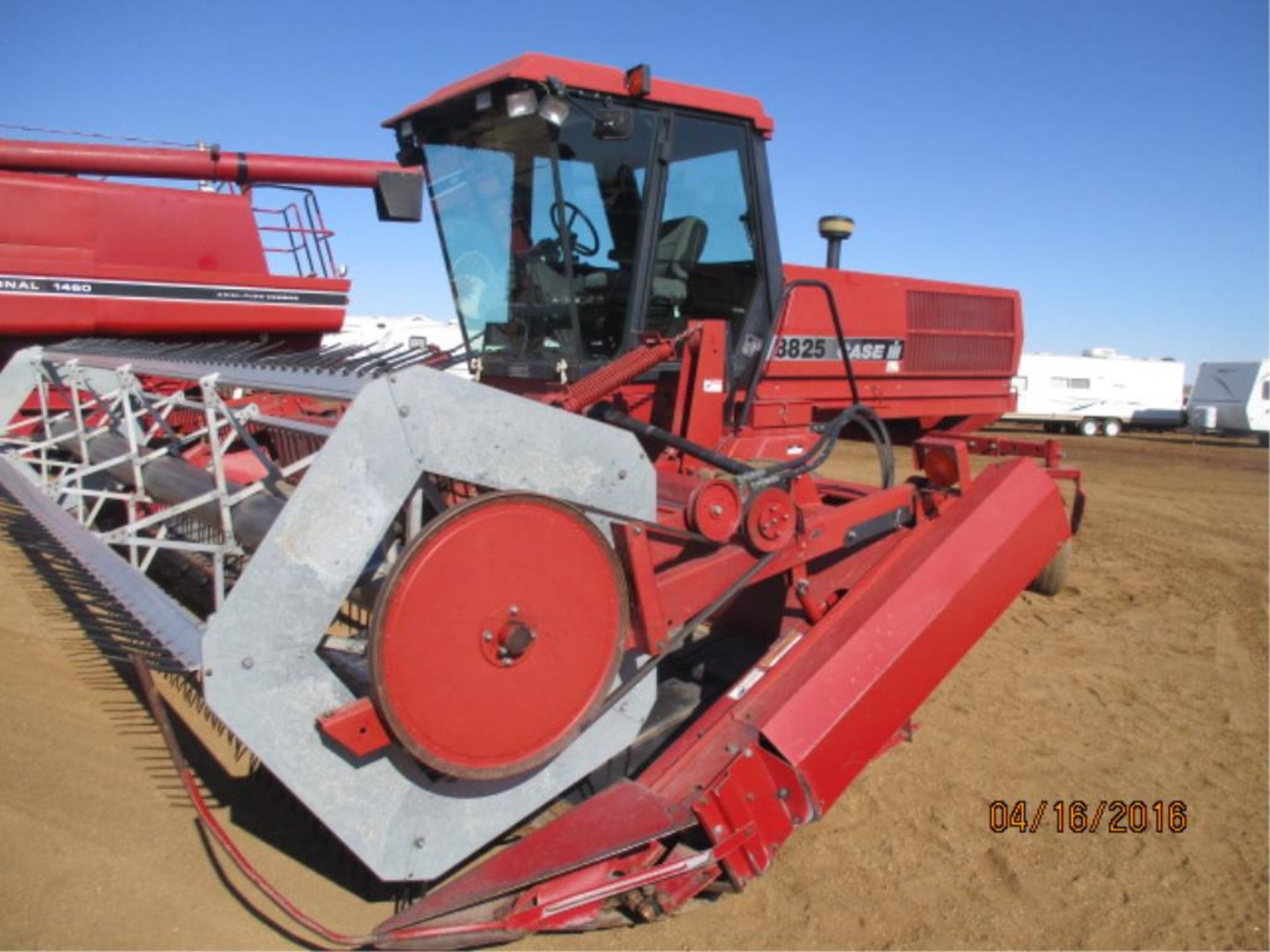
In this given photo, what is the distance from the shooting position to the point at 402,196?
4.58 metres

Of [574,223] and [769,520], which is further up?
[574,223]

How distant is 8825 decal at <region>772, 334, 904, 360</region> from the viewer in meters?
4.45

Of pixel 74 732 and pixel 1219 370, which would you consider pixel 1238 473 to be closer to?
pixel 1219 370

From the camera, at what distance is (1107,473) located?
1458 cm

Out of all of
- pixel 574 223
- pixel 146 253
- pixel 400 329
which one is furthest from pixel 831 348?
pixel 400 329

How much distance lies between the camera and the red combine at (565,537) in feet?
6.98

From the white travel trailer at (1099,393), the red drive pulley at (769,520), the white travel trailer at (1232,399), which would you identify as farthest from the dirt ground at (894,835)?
the white travel trailer at (1232,399)

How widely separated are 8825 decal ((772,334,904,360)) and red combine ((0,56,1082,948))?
0.09 ft

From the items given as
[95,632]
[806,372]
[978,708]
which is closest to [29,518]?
[95,632]

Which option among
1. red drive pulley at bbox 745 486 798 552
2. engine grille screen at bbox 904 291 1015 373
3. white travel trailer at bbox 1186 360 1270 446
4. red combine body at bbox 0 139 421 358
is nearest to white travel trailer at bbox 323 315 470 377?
red combine body at bbox 0 139 421 358

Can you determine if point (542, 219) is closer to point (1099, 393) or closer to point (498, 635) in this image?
point (498, 635)

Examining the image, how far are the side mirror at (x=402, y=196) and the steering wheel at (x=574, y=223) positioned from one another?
917mm

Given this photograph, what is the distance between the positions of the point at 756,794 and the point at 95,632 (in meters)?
3.16
